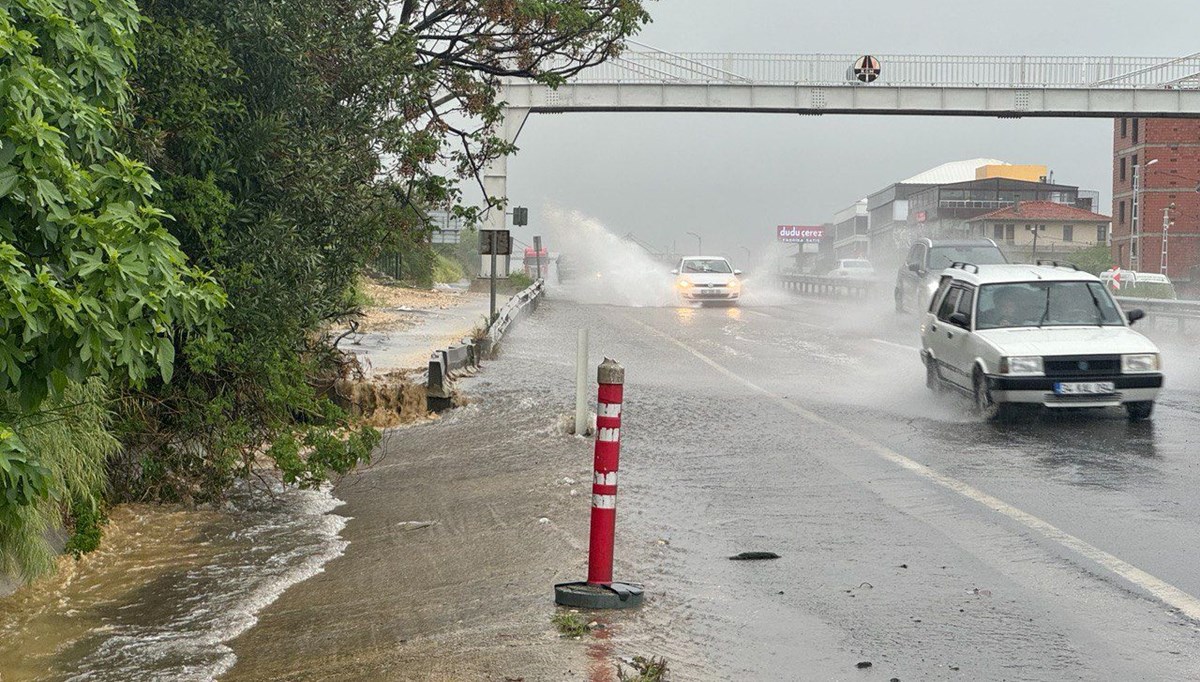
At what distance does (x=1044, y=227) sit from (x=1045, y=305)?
358 ft

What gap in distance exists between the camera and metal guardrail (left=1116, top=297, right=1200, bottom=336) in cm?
2981

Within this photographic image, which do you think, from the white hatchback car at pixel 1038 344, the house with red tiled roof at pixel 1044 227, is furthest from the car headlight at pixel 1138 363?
the house with red tiled roof at pixel 1044 227

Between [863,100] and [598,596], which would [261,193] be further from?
[863,100]

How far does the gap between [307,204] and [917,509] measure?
15.9ft

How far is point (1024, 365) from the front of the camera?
1345 centimetres

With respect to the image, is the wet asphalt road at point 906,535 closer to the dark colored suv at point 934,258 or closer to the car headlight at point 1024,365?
the car headlight at point 1024,365

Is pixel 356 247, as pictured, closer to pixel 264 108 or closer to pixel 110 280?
pixel 264 108

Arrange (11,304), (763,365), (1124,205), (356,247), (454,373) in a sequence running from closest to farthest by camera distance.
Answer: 1. (11,304)
2. (356,247)
3. (454,373)
4. (763,365)
5. (1124,205)

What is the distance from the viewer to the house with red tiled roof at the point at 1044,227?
11731 cm

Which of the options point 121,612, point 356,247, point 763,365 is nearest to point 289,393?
point 356,247

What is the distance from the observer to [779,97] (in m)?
49.4

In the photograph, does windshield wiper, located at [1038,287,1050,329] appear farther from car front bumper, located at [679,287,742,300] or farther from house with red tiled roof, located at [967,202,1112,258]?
house with red tiled roof, located at [967,202,1112,258]

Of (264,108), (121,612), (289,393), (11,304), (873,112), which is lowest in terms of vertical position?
(121,612)

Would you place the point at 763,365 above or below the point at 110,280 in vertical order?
below
